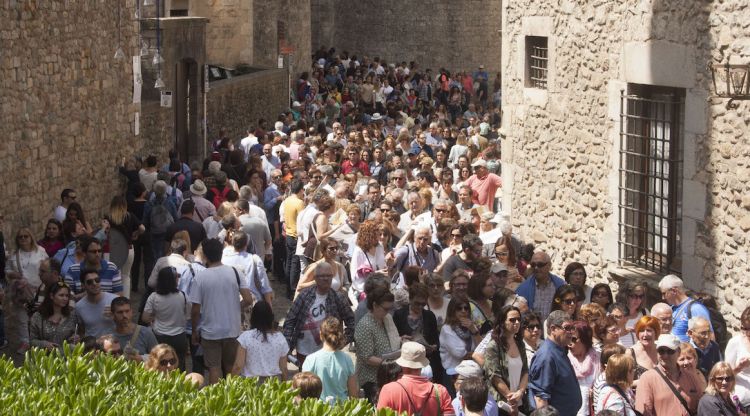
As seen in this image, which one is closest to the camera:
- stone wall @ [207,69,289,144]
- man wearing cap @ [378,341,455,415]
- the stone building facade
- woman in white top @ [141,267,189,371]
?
man wearing cap @ [378,341,455,415]

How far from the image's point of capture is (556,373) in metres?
9.93

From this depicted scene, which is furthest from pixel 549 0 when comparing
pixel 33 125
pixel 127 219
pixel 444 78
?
pixel 444 78

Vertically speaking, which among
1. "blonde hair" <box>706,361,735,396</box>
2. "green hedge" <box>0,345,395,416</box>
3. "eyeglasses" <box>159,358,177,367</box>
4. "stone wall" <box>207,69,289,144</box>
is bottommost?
"blonde hair" <box>706,361,735,396</box>

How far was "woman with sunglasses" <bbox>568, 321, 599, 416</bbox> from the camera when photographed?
10250mm

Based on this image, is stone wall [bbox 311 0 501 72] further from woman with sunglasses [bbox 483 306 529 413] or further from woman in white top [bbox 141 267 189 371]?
woman with sunglasses [bbox 483 306 529 413]

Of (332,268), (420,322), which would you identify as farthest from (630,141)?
(420,322)

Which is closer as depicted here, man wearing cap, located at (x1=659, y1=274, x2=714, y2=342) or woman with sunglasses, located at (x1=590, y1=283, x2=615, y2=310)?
man wearing cap, located at (x1=659, y1=274, x2=714, y2=342)

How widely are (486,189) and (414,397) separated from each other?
26.6ft

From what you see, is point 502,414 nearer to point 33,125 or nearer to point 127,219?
point 127,219

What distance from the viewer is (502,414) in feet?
33.5

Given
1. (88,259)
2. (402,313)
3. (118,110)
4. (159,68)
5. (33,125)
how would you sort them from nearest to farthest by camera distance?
(402,313), (88,259), (33,125), (118,110), (159,68)

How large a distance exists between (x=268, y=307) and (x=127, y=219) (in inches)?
176

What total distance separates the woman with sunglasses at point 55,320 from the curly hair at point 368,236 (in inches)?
115

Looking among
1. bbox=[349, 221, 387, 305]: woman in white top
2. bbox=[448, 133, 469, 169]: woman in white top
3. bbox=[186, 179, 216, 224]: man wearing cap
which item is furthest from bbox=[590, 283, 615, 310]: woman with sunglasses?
bbox=[448, 133, 469, 169]: woman in white top
